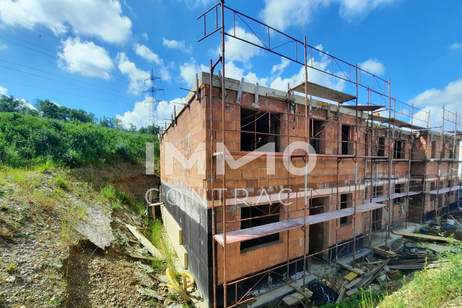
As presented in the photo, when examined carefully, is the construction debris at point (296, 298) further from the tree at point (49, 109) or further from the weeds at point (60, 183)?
the tree at point (49, 109)

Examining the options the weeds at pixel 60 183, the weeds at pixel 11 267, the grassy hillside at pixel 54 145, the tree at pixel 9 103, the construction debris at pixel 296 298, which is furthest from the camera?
the tree at pixel 9 103

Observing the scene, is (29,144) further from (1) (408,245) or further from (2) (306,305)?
(1) (408,245)

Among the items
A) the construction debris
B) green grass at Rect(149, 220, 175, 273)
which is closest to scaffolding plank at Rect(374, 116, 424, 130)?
the construction debris

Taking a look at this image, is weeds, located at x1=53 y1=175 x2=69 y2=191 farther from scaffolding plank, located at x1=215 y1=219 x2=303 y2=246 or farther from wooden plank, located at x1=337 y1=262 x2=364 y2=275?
wooden plank, located at x1=337 y1=262 x2=364 y2=275

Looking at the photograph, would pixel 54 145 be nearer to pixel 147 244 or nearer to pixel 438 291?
pixel 147 244

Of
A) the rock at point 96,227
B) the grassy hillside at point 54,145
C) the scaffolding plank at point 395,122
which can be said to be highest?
the scaffolding plank at point 395,122

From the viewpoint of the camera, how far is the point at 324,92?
693 cm

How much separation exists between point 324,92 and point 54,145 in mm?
16022

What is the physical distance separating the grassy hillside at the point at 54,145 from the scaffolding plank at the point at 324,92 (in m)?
13.8

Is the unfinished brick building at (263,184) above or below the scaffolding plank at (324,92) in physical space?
below

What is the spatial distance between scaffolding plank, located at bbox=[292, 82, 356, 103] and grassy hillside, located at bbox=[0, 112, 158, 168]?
13.8m

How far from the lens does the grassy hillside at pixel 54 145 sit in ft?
38.0

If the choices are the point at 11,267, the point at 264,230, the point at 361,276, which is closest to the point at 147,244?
the point at 11,267

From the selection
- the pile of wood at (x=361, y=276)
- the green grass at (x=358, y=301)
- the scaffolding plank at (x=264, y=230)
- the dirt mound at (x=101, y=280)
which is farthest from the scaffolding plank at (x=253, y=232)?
the dirt mound at (x=101, y=280)
